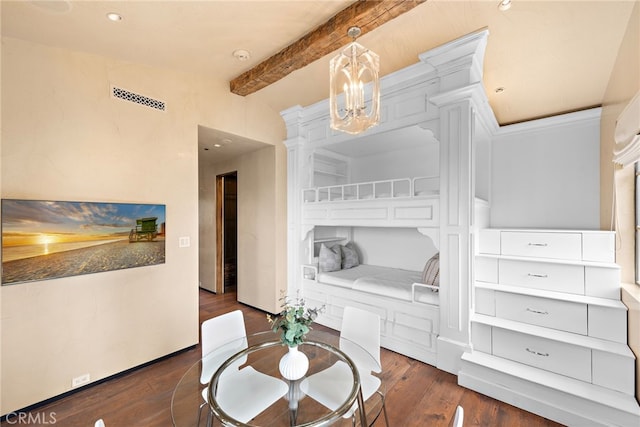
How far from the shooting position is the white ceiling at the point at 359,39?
5.90 ft

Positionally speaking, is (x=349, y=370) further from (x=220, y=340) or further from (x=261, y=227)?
(x=261, y=227)

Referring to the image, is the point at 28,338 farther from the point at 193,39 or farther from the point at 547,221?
the point at 547,221

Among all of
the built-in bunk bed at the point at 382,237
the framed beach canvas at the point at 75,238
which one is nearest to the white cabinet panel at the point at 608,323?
the built-in bunk bed at the point at 382,237

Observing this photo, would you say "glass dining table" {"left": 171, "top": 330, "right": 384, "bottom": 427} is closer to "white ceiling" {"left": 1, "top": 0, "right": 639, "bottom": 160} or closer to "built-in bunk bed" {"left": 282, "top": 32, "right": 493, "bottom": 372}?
"built-in bunk bed" {"left": 282, "top": 32, "right": 493, "bottom": 372}

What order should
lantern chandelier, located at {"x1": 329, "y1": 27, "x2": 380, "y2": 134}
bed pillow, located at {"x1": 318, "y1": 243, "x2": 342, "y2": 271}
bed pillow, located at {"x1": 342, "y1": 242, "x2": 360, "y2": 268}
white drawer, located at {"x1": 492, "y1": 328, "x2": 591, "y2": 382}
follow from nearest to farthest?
1. lantern chandelier, located at {"x1": 329, "y1": 27, "x2": 380, "y2": 134}
2. white drawer, located at {"x1": 492, "y1": 328, "x2": 591, "y2": 382}
3. bed pillow, located at {"x1": 318, "y1": 243, "x2": 342, "y2": 271}
4. bed pillow, located at {"x1": 342, "y1": 242, "x2": 360, "y2": 268}

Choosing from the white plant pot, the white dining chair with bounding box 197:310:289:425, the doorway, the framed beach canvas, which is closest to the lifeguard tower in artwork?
the framed beach canvas

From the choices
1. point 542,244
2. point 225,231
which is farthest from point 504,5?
point 225,231

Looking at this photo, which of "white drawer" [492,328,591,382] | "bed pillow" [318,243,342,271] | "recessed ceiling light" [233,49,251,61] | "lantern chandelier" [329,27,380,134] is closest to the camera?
"lantern chandelier" [329,27,380,134]

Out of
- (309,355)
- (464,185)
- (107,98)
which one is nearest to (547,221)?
(464,185)

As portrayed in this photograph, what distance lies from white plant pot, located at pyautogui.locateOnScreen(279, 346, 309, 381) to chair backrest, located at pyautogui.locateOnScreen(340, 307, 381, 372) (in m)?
0.42

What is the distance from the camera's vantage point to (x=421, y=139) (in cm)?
Result: 355

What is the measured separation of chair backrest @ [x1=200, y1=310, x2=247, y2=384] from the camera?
→ 1.71 m

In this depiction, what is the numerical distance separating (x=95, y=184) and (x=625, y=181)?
14.9ft

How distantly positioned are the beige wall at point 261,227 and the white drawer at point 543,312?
2.70 meters
